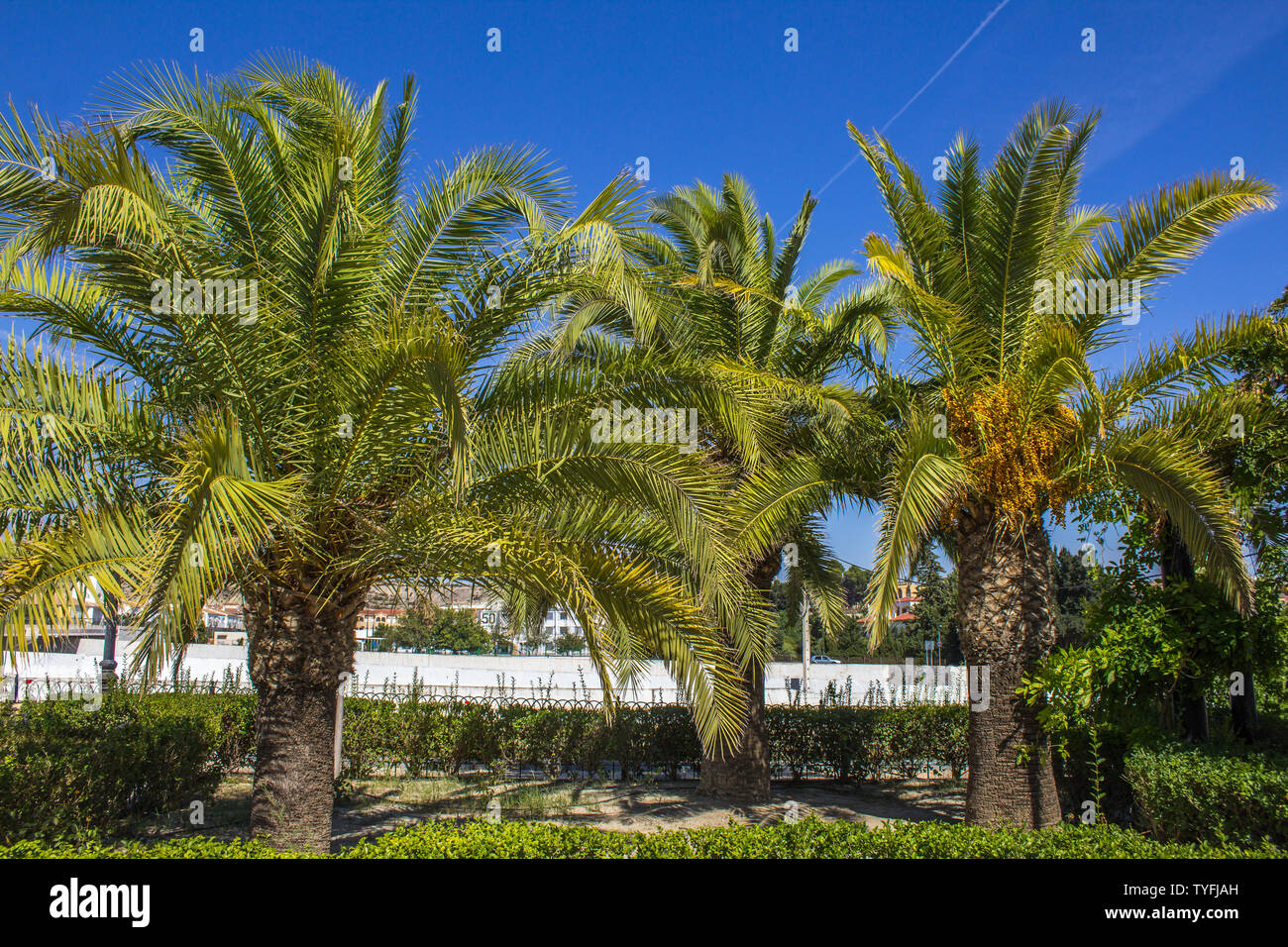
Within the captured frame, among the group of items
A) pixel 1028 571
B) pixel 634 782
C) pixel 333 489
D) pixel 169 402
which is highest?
pixel 169 402

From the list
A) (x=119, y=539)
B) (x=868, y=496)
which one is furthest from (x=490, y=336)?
(x=868, y=496)

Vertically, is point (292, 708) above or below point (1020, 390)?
below

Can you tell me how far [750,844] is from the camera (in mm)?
5156

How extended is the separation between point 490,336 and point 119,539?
2717 millimetres

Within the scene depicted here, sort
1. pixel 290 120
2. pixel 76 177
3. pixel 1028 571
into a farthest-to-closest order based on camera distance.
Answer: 1. pixel 1028 571
2. pixel 290 120
3. pixel 76 177

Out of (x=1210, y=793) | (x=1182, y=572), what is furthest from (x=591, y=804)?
(x=1182, y=572)

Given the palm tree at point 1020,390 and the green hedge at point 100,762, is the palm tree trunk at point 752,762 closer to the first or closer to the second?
the palm tree at point 1020,390

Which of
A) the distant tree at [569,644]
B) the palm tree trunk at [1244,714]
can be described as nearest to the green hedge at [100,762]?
the distant tree at [569,644]

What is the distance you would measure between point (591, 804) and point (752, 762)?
221 cm

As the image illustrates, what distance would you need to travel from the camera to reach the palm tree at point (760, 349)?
8.77m

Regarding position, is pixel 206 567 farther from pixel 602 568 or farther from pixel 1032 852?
pixel 1032 852

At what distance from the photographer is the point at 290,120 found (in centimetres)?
696

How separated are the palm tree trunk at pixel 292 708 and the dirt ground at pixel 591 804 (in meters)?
2.42

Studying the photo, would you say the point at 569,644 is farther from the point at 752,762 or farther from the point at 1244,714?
the point at 1244,714
